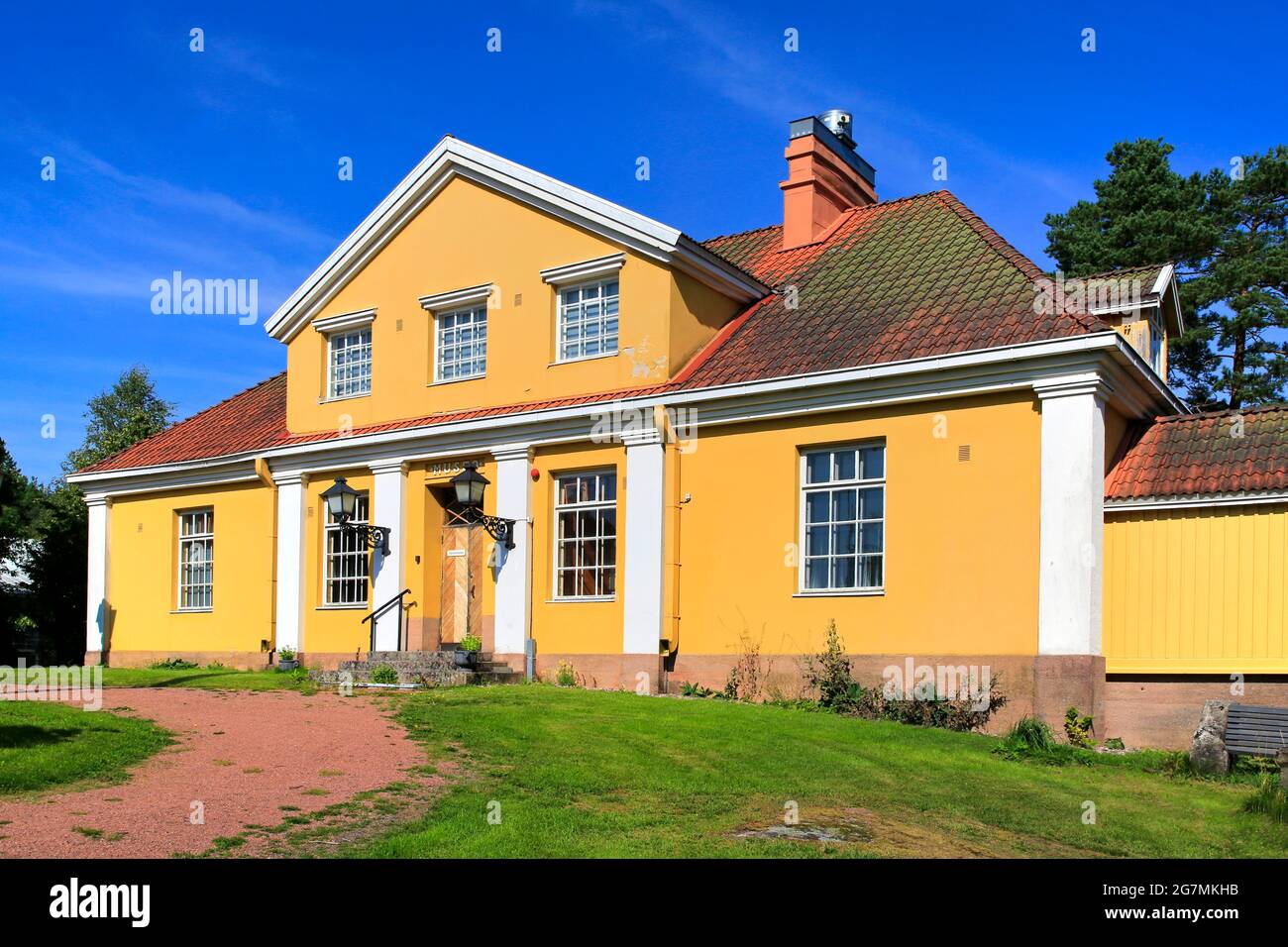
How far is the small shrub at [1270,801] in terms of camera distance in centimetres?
1062

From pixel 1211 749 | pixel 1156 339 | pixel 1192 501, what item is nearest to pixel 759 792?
pixel 1211 749

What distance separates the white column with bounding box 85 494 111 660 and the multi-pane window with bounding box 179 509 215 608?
2179 millimetres

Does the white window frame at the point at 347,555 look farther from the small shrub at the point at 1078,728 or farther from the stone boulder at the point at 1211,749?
the stone boulder at the point at 1211,749

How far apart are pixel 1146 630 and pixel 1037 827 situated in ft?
19.9

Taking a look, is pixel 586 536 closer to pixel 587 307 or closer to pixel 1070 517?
pixel 587 307

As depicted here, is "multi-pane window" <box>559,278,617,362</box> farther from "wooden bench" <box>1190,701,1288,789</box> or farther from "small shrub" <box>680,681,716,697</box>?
"wooden bench" <box>1190,701,1288,789</box>

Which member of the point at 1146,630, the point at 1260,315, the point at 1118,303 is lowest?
the point at 1146,630

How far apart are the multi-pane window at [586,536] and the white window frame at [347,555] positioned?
13.5ft

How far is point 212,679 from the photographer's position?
768 inches
